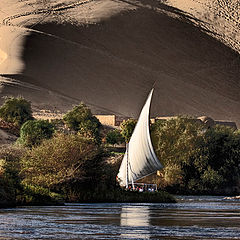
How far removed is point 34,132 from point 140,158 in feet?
89.2

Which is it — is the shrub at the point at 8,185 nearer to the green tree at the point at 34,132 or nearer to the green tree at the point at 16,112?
the green tree at the point at 34,132

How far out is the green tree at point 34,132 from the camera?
72.4 meters

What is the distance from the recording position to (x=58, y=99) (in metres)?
141

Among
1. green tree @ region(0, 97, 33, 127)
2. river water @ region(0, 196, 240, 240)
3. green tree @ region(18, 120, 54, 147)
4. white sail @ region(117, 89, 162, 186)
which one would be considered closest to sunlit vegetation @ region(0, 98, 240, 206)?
green tree @ region(18, 120, 54, 147)

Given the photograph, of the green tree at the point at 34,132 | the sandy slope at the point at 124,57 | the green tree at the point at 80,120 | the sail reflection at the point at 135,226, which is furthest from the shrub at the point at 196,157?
the sandy slope at the point at 124,57

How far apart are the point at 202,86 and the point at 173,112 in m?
22.4

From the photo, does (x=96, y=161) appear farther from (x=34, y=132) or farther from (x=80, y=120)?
(x=80, y=120)

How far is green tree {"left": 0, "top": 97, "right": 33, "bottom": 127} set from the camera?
90375mm

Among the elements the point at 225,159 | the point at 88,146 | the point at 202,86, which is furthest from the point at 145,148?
the point at 202,86

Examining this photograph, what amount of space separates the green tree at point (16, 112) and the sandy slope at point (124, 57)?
4113 cm

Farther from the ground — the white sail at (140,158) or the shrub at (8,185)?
the white sail at (140,158)

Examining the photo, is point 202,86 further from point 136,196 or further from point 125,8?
point 136,196

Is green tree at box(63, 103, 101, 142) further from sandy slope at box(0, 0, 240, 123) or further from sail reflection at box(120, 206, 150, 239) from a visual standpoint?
sail reflection at box(120, 206, 150, 239)

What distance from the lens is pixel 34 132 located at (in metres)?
75.8
